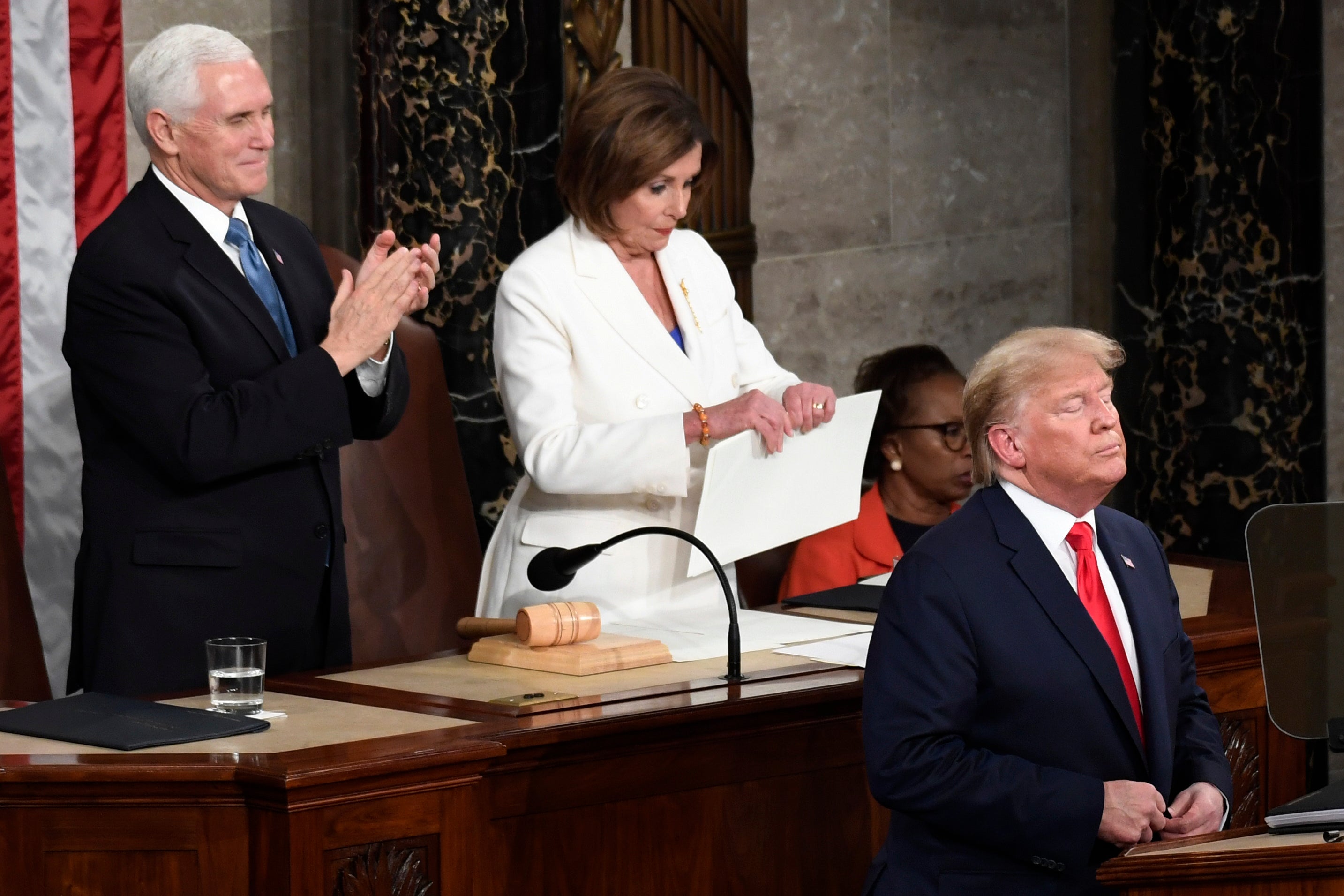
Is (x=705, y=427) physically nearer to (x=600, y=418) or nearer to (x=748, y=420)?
(x=748, y=420)

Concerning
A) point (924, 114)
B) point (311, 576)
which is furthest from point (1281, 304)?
point (311, 576)

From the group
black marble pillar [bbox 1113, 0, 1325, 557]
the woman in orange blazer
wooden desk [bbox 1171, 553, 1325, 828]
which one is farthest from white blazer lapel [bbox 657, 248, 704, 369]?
black marble pillar [bbox 1113, 0, 1325, 557]

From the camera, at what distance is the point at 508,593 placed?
3602mm

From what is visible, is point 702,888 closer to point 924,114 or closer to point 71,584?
point 71,584

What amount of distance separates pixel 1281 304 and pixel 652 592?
258cm

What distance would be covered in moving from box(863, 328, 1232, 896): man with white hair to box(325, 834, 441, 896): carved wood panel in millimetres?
609

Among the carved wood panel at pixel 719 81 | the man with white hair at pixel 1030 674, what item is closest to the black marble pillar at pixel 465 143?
the carved wood panel at pixel 719 81

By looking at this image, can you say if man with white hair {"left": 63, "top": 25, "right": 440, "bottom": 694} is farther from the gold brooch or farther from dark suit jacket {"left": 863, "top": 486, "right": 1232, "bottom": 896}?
dark suit jacket {"left": 863, "top": 486, "right": 1232, "bottom": 896}

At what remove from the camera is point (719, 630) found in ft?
11.3

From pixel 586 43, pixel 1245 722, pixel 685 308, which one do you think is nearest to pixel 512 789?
pixel 685 308

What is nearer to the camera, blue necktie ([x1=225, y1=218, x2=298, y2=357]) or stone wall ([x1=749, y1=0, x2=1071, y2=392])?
blue necktie ([x1=225, y1=218, x2=298, y2=357])

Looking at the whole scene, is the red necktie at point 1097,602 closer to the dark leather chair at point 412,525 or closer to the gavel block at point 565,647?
the gavel block at point 565,647

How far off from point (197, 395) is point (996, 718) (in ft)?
4.66

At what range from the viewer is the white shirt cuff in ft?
11.0
